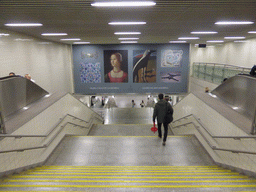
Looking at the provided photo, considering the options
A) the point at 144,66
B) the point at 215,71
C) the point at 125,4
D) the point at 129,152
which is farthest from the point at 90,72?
the point at 125,4

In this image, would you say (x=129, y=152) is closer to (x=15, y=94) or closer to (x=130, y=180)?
(x=130, y=180)

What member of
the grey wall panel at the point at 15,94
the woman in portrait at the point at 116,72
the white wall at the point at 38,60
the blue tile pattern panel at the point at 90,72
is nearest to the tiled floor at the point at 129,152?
the grey wall panel at the point at 15,94

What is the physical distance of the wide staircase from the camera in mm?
2723

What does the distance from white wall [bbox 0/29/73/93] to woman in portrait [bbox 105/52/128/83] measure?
3285 mm

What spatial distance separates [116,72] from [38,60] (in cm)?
659

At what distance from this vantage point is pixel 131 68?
50.9ft

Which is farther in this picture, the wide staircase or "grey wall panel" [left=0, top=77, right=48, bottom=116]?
"grey wall panel" [left=0, top=77, right=48, bottom=116]

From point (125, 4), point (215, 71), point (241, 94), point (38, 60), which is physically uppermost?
point (125, 4)

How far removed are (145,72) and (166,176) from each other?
12.9 m

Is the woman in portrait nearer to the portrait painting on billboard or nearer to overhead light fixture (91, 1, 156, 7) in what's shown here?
the portrait painting on billboard

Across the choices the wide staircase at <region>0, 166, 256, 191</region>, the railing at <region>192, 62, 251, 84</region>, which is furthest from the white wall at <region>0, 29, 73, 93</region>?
the railing at <region>192, 62, 251, 84</region>

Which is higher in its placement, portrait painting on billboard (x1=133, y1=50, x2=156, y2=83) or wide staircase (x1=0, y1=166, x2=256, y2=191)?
portrait painting on billboard (x1=133, y1=50, x2=156, y2=83)

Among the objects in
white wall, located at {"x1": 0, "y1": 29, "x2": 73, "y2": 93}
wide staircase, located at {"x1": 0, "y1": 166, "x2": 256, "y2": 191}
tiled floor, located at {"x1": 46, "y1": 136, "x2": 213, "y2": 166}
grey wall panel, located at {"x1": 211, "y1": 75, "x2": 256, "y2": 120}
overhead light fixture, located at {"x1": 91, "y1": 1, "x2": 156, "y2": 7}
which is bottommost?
tiled floor, located at {"x1": 46, "y1": 136, "x2": 213, "y2": 166}

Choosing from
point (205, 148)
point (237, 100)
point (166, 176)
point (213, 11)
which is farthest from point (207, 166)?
point (213, 11)
